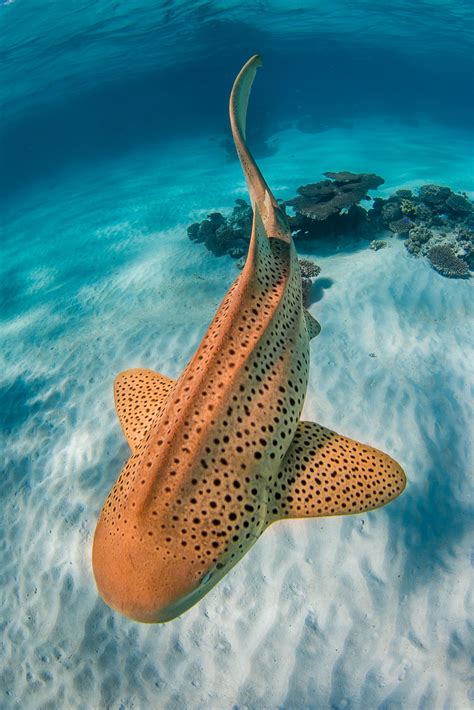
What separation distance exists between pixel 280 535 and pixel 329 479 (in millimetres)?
2440

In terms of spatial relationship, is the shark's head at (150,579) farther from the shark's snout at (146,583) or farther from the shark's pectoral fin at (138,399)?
the shark's pectoral fin at (138,399)

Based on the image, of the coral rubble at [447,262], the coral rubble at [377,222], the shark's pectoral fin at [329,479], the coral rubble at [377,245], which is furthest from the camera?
the coral rubble at [377,245]

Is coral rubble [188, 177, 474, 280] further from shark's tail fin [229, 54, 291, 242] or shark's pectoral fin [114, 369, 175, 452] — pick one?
shark's pectoral fin [114, 369, 175, 452]

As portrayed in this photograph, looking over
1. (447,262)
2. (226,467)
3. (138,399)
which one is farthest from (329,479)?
(447,262)

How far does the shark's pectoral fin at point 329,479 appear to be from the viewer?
2.73m

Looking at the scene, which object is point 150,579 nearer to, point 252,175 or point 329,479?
point 329,479

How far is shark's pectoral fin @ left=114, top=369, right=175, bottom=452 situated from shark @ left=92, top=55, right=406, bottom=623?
2 cm

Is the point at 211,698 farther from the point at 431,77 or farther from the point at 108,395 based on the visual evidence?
the point at 431,77

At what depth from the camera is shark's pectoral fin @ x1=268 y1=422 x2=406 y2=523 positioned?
2.73 m

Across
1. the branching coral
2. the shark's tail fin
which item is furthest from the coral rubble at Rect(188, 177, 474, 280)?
the shark's tail fin

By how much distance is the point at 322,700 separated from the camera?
12.9ft

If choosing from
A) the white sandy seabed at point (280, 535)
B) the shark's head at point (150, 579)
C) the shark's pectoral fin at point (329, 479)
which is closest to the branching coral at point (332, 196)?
the white sandy seabed at point (280, 535)

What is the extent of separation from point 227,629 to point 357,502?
269 cm

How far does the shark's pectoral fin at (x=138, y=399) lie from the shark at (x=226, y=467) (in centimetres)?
2
